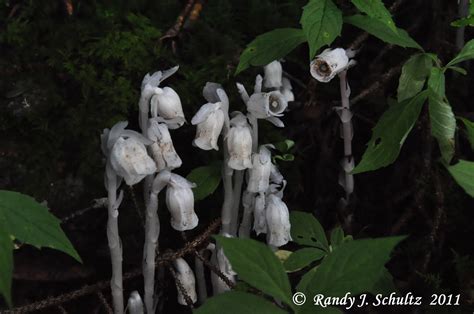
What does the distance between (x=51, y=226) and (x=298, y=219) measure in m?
0.80

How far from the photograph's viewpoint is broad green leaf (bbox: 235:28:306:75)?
1.78 m

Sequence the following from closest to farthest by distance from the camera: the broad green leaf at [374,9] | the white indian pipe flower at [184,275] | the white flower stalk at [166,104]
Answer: the broad green leaf at [374,9] → the white flower stalk at [166,104] → the white indian pipe flower at [184,275]

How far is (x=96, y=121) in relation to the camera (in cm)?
209

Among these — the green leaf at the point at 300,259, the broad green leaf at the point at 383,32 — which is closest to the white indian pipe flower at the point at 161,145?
the green leaf at the point at 300,259

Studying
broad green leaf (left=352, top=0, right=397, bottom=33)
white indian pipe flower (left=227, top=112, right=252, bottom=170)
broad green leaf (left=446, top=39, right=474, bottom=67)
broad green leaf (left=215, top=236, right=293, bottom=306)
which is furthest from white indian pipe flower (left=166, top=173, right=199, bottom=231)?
broad green leaf (left=446, top=39, right=474, bottom=67)

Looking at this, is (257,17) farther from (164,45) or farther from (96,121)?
(96,121)

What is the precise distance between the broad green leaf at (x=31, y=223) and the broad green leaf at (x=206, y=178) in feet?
2.01

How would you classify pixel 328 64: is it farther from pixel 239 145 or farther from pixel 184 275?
pixel 184 275

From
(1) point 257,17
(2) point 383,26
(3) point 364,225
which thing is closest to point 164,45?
(1) point 257,17

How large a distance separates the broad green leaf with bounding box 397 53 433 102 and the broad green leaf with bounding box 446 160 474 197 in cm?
26

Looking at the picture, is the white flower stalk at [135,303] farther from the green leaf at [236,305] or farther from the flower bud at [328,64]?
the flower bud at [328,64]

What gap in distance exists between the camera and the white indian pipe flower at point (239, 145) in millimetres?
1742

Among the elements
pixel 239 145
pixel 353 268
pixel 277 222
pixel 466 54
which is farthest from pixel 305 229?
pixel 466 54

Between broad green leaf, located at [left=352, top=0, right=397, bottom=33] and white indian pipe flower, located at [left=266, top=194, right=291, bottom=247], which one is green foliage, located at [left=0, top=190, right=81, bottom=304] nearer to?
white indian pipe flower, located at [left=266, top=194, right=291, bottom=247]
